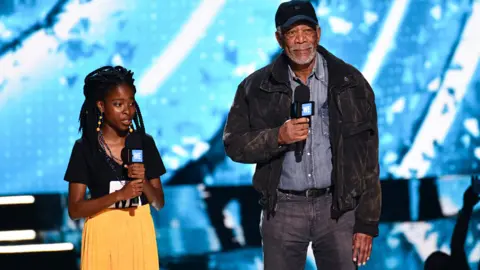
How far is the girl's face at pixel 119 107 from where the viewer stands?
3.13 meters

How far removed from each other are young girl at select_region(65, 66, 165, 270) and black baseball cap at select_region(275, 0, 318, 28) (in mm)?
651

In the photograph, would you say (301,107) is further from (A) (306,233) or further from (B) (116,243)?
(B) (116,243)

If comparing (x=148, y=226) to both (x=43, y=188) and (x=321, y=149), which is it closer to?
(x=321, y=149)

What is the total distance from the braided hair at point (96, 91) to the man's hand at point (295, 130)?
0.71 metres

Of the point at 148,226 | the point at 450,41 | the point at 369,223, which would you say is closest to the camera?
the point at 369,223

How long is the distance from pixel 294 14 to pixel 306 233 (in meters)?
0.77

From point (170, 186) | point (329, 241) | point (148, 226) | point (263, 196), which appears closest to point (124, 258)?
point (148, 226)

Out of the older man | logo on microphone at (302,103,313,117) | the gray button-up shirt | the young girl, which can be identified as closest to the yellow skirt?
the young girl

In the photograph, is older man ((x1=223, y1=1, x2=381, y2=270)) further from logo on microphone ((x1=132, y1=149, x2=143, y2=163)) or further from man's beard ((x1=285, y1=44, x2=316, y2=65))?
logo on microphone ((x1=132, y1=149, x2=143, y2=163))

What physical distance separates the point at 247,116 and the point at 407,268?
7.02 ft

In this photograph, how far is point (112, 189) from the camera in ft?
10.0

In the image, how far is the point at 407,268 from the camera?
4.78 metres

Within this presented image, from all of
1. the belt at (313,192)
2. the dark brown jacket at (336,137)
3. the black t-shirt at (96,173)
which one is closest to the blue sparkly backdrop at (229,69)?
the black t-shirt at (96,173)

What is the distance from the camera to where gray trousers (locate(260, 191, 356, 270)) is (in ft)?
9.57
